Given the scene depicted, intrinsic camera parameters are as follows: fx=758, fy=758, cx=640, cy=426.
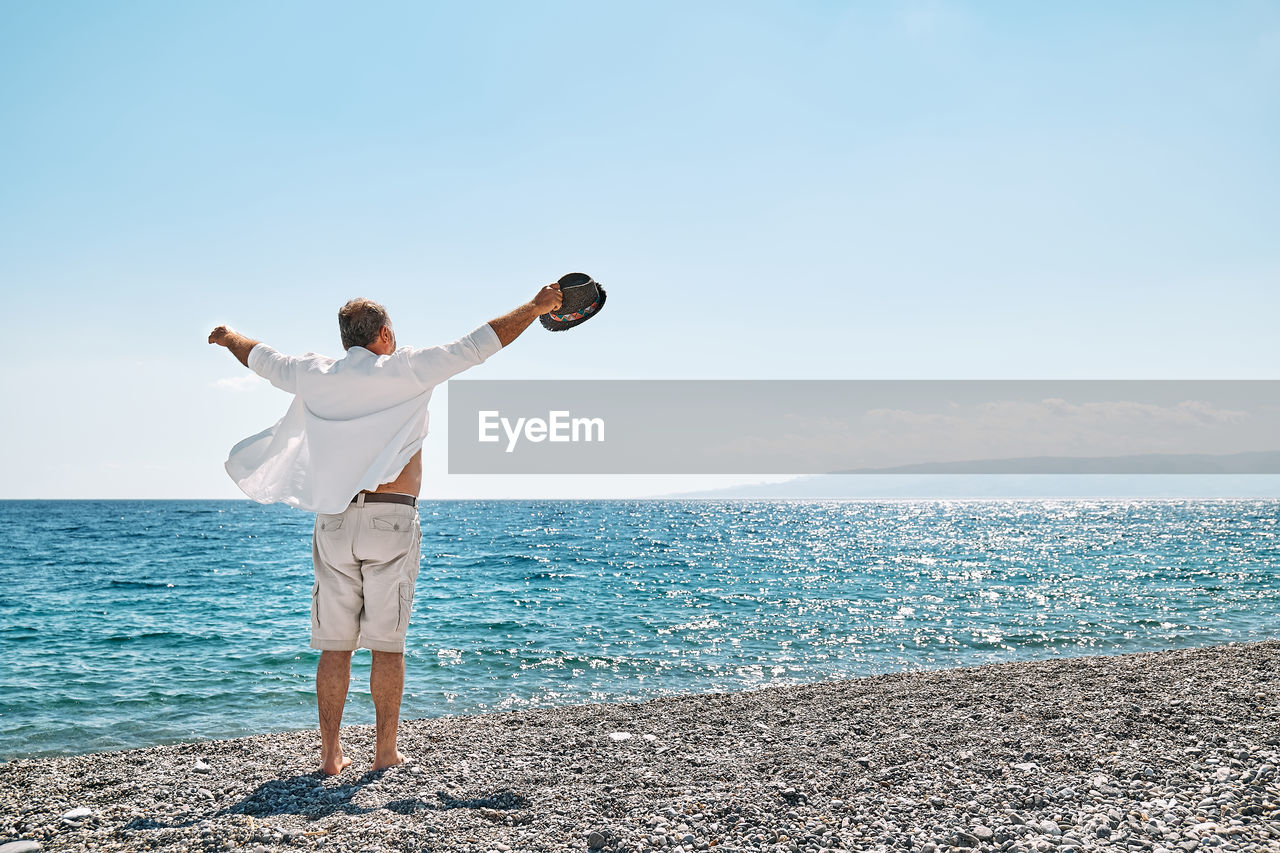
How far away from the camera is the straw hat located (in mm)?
4074

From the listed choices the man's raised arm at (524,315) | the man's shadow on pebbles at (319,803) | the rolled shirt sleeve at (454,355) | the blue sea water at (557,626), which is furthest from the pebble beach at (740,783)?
the blue sea water at (557,626)

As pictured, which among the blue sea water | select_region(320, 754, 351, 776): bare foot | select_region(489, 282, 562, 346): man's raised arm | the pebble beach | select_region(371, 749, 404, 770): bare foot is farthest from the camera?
the blue sea water

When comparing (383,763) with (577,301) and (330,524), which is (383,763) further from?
(577,301)

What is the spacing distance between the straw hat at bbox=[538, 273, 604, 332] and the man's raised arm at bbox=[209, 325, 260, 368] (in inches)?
69.4

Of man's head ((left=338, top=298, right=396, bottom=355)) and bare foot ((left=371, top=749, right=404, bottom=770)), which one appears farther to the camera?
bare foot ((left=371, top=749, right=404, bottom=770))

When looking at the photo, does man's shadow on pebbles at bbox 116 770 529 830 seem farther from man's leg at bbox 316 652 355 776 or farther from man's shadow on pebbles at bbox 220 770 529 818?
man's leg at bbox 316 652 355 776

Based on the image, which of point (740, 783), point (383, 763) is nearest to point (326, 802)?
point (383, 763)

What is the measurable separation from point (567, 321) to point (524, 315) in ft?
0.93

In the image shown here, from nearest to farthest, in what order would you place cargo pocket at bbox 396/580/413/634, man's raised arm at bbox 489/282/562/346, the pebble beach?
the pebble beach → man's raised arm at bbox 489/282/562/346 → cargo pocket at bbox 396/580/413/634

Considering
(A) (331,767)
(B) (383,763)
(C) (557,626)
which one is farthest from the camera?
(C) (557,626)

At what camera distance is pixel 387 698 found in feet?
14.5

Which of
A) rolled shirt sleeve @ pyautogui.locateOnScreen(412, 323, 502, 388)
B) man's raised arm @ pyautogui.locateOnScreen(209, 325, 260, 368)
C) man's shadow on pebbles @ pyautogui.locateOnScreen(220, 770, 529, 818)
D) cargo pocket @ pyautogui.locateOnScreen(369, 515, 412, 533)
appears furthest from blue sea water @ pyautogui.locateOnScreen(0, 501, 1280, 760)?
rolled shirt sleeve @ pyautogui.locateOnScreen(412, 323, 502, 388)

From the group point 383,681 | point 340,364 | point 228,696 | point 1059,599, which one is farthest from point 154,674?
point 1059,599

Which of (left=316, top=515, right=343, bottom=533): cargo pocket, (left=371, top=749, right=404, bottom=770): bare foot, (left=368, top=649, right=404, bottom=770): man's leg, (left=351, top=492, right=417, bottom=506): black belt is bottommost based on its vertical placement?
(left=371, top=749, right=404, bottom=770): bare foot
